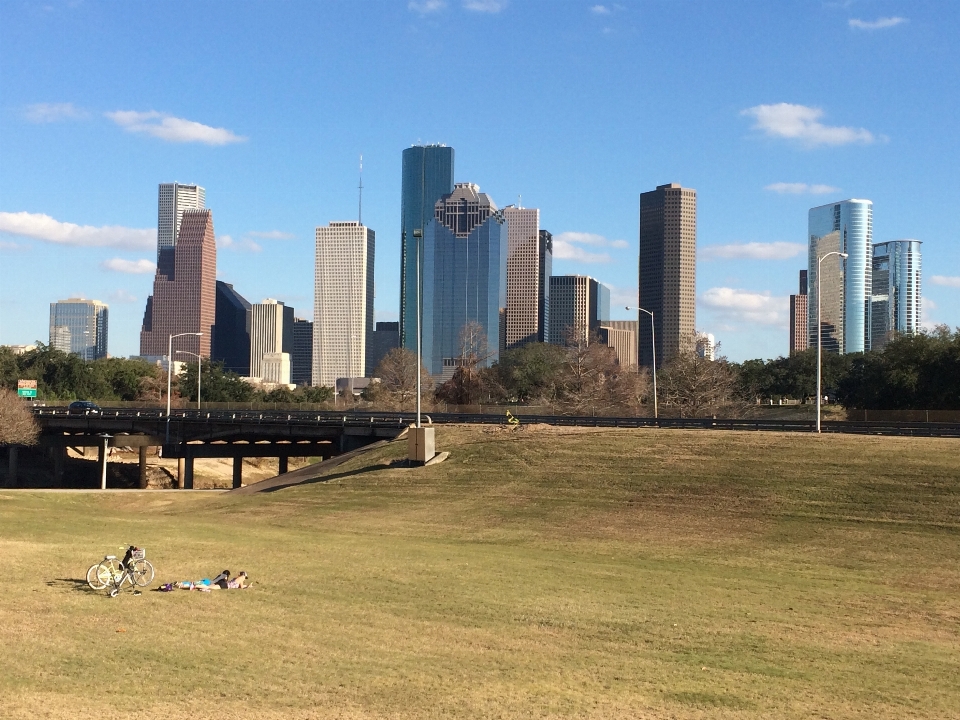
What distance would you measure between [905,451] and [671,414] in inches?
1862

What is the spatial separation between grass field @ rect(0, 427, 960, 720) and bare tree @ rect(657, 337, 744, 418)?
162 ft

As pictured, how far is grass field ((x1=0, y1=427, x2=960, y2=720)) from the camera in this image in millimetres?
16062

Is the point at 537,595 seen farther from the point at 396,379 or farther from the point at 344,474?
the point at 396,379

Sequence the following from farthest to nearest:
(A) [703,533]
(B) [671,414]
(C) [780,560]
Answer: (B) [671,414]
(A) [703,533]
(C) [780,560]

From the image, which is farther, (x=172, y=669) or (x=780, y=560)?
(x=780, y=560)

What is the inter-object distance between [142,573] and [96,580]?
42.1 inches

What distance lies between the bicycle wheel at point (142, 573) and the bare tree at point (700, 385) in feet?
245

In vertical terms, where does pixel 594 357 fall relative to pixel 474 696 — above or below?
above

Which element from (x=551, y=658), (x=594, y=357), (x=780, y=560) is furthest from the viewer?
(x=594, y=357)

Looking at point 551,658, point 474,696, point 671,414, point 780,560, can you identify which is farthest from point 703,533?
point 671,414

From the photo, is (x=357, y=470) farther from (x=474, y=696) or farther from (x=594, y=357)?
(x=594, y=357)

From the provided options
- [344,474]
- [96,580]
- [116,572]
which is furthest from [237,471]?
[116,572]

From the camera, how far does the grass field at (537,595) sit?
52.7 ft

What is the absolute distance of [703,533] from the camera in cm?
3694
